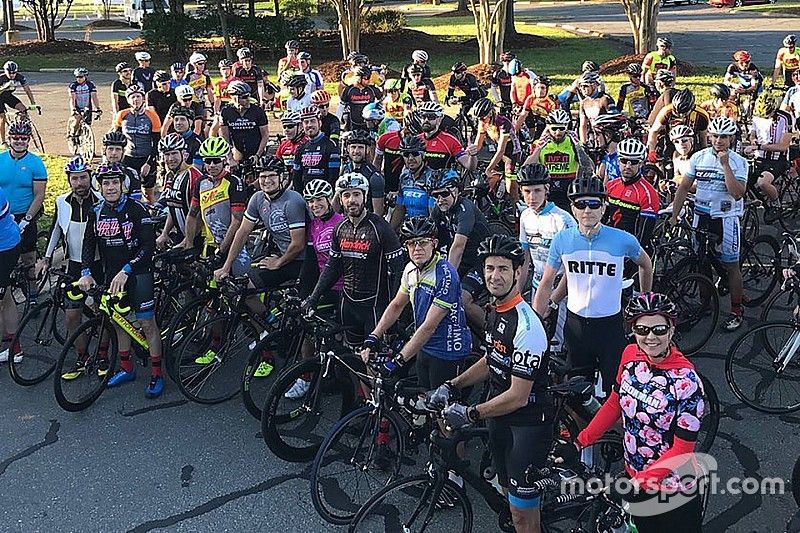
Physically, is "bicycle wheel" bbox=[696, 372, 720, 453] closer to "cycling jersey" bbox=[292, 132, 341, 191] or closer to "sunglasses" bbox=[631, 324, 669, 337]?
"sunglasses" bbox=[631, 324, 669, 337]

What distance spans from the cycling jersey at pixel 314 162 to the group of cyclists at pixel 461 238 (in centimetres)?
3

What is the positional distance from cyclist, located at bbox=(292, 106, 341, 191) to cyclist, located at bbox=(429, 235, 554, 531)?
5.47 metres

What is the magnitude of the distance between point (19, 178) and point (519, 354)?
287 inches

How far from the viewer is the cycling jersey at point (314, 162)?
32.5 feet

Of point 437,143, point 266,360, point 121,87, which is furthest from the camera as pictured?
point 121,87

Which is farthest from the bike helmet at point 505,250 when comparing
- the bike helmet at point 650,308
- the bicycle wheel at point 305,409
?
the bicycle wheel at point 305,409

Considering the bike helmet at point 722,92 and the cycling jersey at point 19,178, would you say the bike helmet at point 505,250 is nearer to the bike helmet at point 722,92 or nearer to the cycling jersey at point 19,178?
the cycling jersey at point 19,178

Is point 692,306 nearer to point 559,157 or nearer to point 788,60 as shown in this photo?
point 559,157

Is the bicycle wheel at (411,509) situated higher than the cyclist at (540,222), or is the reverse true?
the cyclist at (540,222)

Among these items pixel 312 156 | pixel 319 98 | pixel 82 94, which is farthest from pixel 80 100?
pixel 312 156

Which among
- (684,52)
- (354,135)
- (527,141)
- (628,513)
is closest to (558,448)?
(628,513)

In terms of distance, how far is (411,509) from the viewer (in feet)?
16.4

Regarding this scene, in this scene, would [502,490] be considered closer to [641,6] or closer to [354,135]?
[354,135]

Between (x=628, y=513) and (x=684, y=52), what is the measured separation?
27390mm
